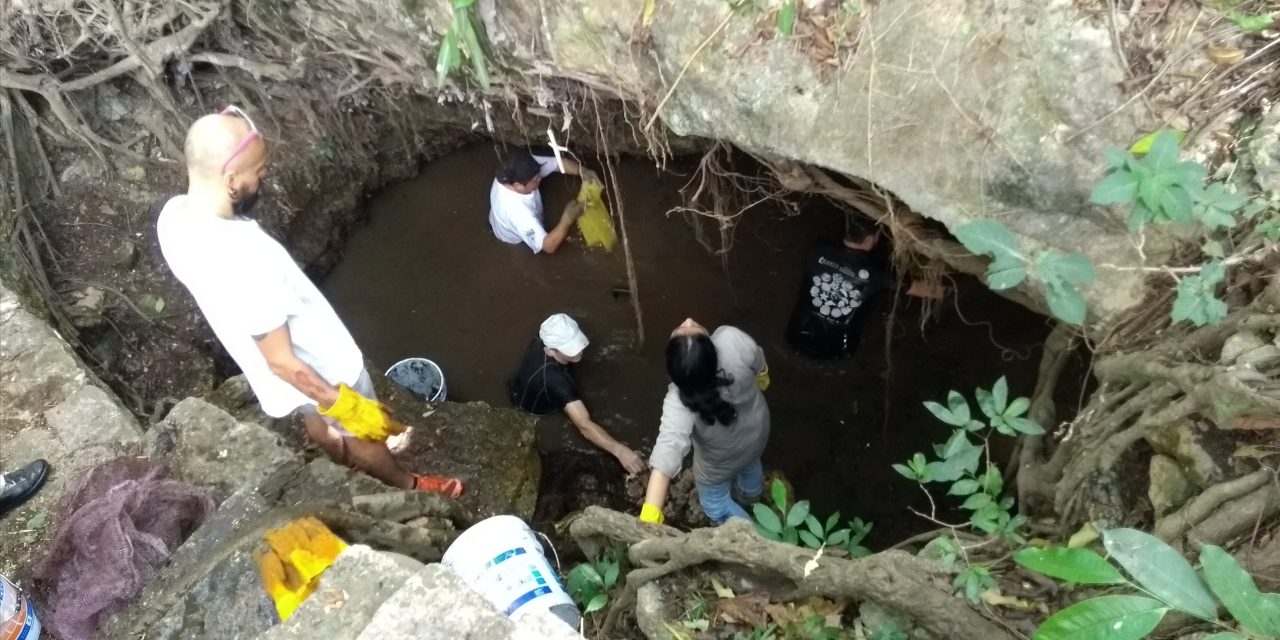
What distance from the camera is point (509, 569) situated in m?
1.94

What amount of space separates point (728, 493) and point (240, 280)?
6.91 feet

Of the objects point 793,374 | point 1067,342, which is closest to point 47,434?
point 793,374

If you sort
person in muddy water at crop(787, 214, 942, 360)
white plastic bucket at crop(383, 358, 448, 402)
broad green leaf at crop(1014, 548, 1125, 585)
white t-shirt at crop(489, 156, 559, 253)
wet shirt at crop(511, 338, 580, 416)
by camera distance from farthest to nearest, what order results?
white t-shirt at crop(489, 156, 559, 253), white plastic bucket at crop(383, 358, 448, 402), wet shirt at crop(511, 338, 580, 416), person in muddy water at crop(787, 214, 942, 360), broad green leaf at crop(1014, 548, 1125, 585)

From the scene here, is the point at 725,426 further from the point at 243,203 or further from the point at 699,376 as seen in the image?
the point at 243,203

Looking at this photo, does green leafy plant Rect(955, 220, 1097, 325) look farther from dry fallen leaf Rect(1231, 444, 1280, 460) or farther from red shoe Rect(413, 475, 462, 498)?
red shoe Rect(413, 475, 462, 498)

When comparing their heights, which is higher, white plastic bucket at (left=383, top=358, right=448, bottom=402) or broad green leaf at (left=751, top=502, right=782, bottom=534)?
broad green leaf at (left=751, top=502, right=782, bottom=534)

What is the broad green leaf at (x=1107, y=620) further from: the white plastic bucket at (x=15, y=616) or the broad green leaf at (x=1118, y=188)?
the white plastic bucket at (x=15, y=616)

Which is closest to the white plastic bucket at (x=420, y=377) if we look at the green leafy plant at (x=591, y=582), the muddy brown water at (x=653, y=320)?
the muddy brown water at (x=653, y=320)

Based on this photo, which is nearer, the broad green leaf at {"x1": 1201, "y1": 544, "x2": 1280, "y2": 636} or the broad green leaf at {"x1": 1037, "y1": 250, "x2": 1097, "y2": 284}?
the broad green leaf at {"x1": 1201, "y1": 544, "x2": 1280, "y2": 636}

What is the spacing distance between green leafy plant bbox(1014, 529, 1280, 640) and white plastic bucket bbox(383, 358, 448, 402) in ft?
10.8

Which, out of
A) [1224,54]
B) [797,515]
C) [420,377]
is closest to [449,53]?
[797,515]

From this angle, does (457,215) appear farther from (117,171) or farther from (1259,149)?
(1259,149)

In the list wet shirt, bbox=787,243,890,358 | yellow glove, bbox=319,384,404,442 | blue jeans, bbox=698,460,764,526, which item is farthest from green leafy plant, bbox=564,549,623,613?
wet shirt, bbox=787,243,890,358

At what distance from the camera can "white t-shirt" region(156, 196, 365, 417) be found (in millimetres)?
2215
